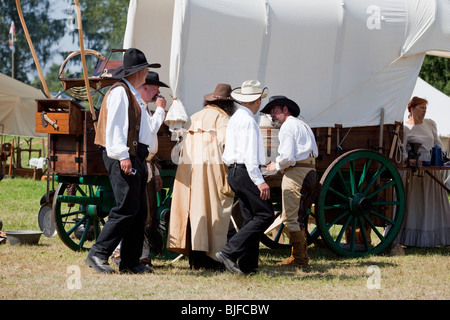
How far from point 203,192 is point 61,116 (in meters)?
1.41

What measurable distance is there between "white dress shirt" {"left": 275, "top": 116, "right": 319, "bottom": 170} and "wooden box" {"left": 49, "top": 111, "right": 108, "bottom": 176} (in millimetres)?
1553

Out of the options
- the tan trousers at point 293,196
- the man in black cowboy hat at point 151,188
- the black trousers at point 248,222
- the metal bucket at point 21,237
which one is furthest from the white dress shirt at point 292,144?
the metal bucket at point 21,237

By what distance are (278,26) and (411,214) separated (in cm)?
278

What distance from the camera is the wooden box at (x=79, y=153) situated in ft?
19.9

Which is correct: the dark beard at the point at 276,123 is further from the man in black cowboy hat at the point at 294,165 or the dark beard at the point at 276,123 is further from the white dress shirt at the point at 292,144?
the white dress shirt at the point at 292,144

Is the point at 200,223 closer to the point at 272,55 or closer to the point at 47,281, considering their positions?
the point at 47,281

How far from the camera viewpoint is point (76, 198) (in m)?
6.40

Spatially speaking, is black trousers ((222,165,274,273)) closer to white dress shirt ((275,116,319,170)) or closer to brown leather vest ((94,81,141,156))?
white dress shirt ((275,116,319,170))

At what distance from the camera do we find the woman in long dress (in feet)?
25.6

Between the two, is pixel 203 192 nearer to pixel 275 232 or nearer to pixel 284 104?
pixel 284 104

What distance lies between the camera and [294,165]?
617 centimetres

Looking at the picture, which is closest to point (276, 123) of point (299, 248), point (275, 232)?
point (299, 248)

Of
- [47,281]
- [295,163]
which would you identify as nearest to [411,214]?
[295,163]
